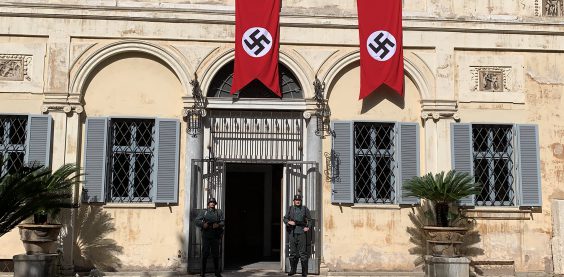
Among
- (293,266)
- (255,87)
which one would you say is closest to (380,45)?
(255,87)

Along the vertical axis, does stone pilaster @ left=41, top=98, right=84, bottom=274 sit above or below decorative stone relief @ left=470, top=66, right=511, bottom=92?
below

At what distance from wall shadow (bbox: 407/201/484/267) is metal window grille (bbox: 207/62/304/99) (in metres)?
3.42

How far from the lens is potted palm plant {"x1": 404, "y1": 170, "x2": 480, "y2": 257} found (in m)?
11.7

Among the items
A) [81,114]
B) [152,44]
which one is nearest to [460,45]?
[152,44]

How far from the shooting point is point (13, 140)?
12422 mm

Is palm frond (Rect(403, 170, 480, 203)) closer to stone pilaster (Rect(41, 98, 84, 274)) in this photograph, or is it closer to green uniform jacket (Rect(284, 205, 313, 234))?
green uniform jacket (Rect(284, 205, 313, 234))

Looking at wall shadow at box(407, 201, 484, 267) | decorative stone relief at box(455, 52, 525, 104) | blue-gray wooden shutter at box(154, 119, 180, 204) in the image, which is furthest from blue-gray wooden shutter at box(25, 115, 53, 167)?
decorative stone relief at box(455, 52, 525, 104)

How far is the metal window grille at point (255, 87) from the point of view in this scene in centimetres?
1308

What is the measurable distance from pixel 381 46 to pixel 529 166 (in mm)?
3973

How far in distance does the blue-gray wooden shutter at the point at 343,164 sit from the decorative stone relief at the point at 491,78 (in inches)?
114

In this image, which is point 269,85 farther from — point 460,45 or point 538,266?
point 538,266

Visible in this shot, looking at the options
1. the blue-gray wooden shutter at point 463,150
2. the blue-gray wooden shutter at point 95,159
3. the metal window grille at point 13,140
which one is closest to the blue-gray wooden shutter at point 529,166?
the blue-gray wooden shutter at point 463,150

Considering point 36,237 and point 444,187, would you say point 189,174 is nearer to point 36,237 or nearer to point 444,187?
point 36,237

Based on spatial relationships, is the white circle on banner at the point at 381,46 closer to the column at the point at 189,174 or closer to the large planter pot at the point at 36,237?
the column at the point at 189,174
